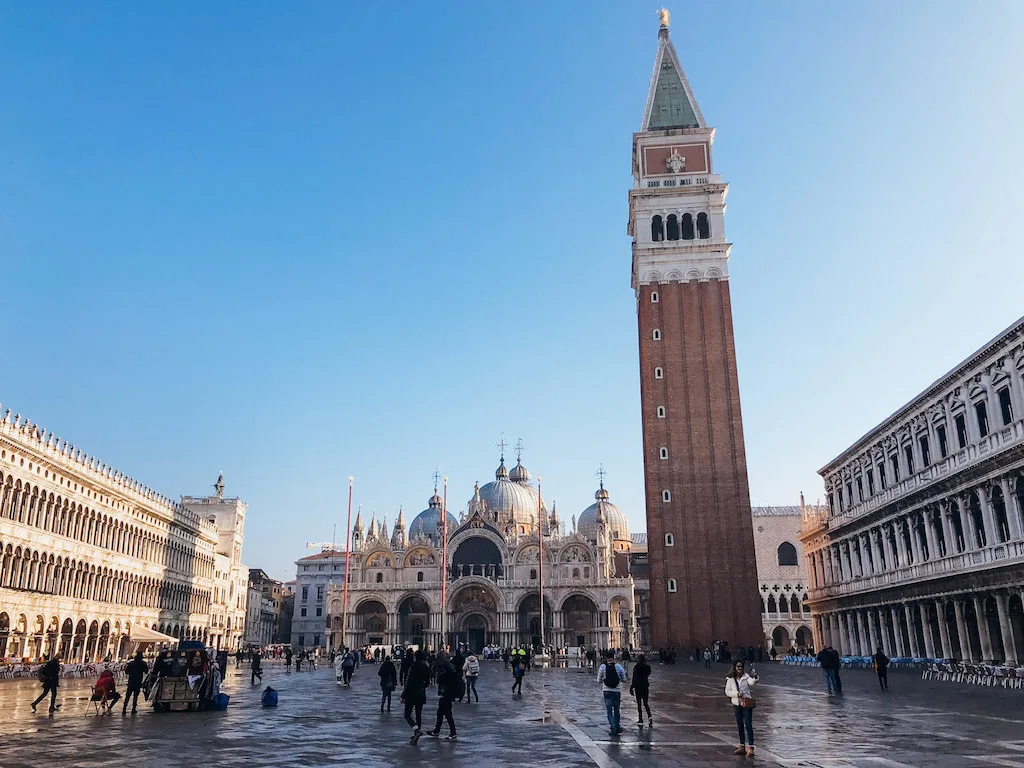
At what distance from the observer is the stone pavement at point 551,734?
1150 centimetres

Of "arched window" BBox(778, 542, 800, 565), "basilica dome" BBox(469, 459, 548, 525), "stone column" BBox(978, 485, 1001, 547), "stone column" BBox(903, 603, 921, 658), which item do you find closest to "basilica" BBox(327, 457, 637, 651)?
"basilica dome" BBox(469, 459, 548, 525)

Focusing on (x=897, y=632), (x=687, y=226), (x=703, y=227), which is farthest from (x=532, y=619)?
(x=897, y=632)

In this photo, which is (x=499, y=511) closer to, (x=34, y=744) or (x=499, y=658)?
(x=499, y=658)

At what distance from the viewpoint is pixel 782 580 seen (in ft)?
248

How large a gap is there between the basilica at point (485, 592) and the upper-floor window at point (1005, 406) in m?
48.0

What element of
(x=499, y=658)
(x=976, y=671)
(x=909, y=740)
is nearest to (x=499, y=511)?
(x=499, y=658)

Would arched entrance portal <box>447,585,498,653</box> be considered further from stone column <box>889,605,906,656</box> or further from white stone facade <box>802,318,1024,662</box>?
stone column <box>889,605,906,656</box>

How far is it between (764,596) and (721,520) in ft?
88.7

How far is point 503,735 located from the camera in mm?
14703

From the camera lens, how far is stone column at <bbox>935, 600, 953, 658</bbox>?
1300 inches

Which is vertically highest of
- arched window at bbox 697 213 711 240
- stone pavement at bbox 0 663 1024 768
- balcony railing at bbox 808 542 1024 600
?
arched window at bbox 697 213 711 240

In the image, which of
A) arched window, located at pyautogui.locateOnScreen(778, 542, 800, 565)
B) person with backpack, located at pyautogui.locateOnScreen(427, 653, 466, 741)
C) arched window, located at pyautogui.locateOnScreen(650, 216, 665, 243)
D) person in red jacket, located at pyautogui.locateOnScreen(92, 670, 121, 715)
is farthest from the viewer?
arched window, located at pyautogui.locateOnScreen(778, 542, 800, 565)

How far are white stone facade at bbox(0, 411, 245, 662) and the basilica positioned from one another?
1944cm

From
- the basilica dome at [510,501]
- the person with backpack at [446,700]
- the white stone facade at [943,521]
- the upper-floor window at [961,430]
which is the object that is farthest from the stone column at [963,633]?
the basilica dome at [510,501]
